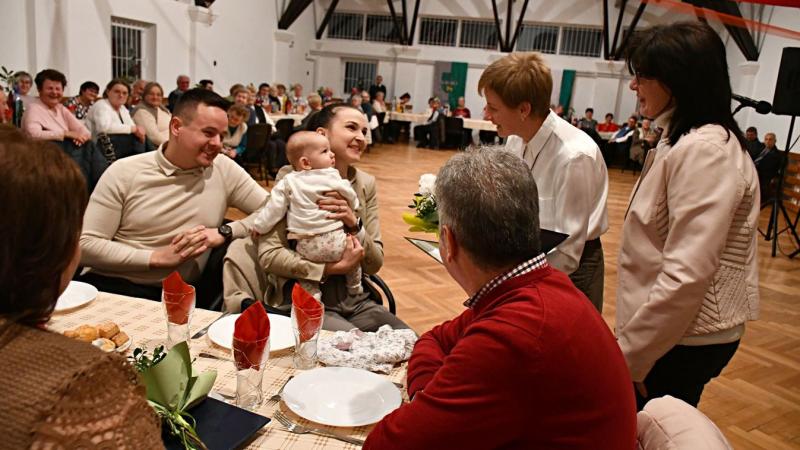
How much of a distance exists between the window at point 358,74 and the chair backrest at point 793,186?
12.4 m

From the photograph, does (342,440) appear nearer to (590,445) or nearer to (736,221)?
(590,445)

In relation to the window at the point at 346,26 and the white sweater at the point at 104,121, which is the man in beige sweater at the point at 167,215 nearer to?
the white sweater at the point at 104,121

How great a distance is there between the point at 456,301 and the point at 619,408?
11.2 ft

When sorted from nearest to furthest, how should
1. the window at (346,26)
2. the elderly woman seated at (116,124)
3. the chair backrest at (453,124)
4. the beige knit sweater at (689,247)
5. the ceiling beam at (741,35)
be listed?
the beige knit sweater at (689,247), the elderly woman seated at (116,124), the ceiling beam at (741,35), the chair backrest at (453,124), the window at (346,26)

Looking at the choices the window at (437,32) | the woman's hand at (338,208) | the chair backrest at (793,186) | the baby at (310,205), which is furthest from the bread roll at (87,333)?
the window at (437,32)

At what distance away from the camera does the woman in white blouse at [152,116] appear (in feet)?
24.7

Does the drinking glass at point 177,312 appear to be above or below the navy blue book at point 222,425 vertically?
above

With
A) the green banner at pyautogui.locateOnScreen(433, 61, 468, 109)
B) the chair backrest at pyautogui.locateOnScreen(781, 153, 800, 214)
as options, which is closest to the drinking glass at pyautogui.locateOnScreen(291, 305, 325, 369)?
the chair backrest at pyautogui.locateOnScreen(781, 153, 800, 214)

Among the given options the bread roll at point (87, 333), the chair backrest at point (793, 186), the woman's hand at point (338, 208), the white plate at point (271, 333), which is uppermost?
the woman's hand at point (338, 208)

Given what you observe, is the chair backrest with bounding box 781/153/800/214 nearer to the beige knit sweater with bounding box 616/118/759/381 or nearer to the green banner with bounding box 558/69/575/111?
the green banner with bounding box 558/69/575/111

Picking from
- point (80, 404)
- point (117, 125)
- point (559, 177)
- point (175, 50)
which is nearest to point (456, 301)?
point (559, 177)

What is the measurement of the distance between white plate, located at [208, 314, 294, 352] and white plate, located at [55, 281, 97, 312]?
46cm

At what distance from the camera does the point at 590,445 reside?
3.61ft

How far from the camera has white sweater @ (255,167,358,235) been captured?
8.10ft
